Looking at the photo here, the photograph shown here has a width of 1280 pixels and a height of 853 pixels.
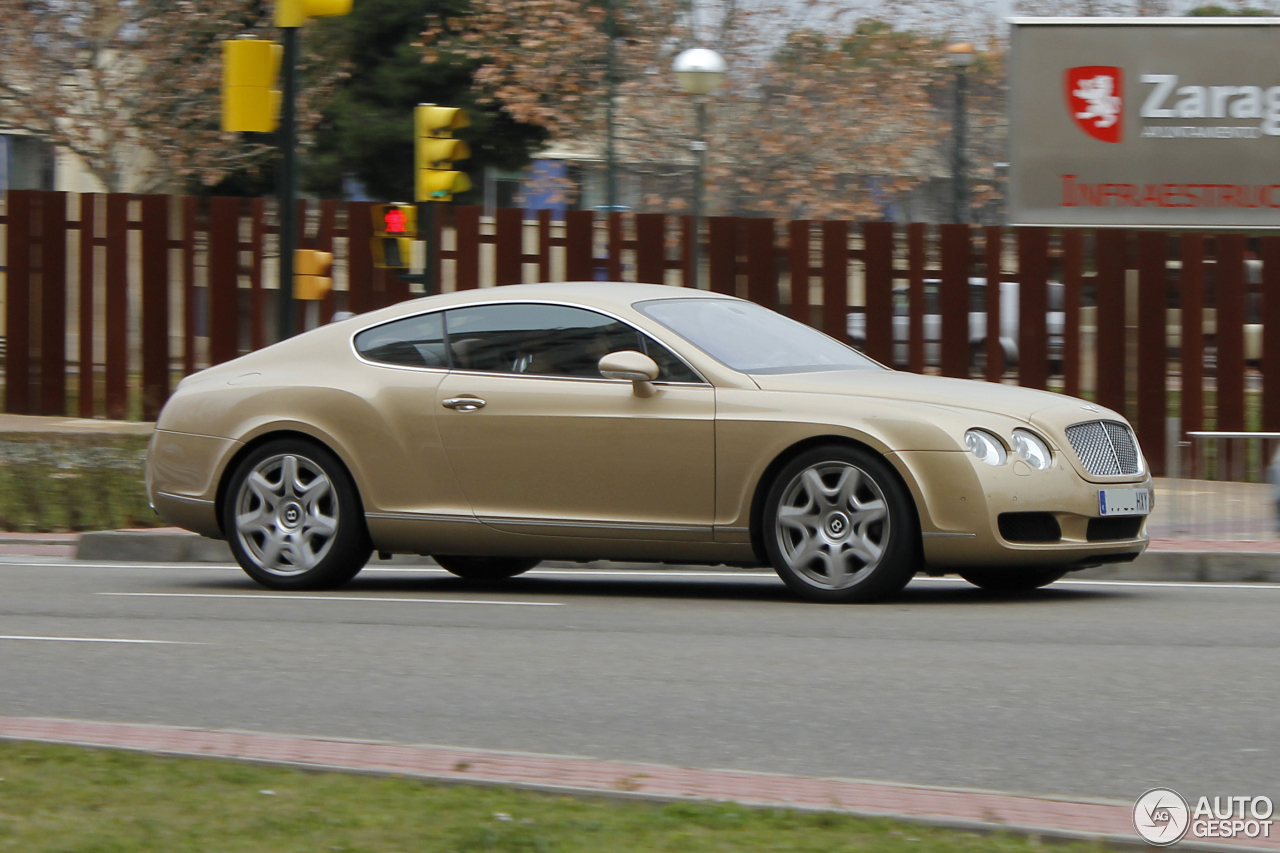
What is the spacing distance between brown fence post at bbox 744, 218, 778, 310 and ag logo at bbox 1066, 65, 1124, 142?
10.6 feet

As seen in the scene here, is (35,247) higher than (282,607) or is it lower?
higher

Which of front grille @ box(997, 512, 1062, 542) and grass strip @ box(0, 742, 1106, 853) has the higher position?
front grille @ box(997, 512, 1062, 542)

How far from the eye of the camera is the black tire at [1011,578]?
920 cm

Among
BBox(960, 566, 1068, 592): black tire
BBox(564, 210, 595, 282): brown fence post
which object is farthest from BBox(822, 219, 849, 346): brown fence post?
BBox(960, 566, 1068, 592): black tire

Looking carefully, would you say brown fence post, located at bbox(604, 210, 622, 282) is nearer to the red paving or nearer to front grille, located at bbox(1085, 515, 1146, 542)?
front grille, located at bbox(1085, 515, 1146, 542)

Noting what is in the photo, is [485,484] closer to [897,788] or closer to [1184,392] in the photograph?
[897,788]

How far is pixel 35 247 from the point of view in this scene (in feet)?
66.5

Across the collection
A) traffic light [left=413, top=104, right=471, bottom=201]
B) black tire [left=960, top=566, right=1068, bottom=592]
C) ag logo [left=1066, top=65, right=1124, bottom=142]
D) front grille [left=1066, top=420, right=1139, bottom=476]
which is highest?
ag logo [left=1066, top=65, right=1124, bottom=142]

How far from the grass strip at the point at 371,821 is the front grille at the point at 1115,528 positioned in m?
4.46

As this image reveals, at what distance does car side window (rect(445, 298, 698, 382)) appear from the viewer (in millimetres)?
9039

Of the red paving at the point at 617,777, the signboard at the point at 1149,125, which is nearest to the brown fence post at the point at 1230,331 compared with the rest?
the signboard at the point at 1149,125

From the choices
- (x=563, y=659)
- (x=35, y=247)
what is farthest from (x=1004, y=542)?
(x=35, y=247)

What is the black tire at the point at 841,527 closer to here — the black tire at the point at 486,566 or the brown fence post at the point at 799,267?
the black tire at the point at 486,566

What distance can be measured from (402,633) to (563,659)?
107 cm
